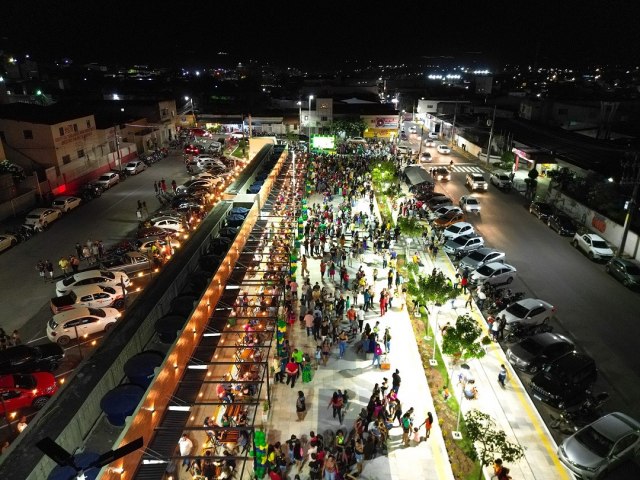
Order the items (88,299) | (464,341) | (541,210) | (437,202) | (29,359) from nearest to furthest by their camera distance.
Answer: (464,341) → (29,359) → (88,299) → (541,210) → (437,202)

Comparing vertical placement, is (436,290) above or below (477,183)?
above

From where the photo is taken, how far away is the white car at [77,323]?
52.4ft

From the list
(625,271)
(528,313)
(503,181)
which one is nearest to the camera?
(528,313)

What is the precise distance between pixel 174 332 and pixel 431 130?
5751 centimetres

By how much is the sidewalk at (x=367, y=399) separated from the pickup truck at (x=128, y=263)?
9.01 metres

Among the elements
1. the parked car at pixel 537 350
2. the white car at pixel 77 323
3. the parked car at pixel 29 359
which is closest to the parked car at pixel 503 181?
the parked car at pixel 537 350

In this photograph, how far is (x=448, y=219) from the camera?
2731 cm

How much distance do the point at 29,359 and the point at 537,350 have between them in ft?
53.7

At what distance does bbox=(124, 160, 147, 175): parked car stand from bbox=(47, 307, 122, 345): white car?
26260 mm

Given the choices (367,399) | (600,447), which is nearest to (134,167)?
(367,399)

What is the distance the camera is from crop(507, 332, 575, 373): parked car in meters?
14.6

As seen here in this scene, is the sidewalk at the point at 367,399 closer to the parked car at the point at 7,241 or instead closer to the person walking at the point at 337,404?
the person walking at the point at 337,404

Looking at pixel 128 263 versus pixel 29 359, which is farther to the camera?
pixel 128 263

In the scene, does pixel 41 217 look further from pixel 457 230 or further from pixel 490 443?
pixel 490 443
